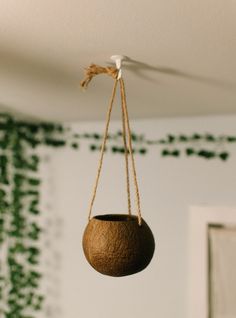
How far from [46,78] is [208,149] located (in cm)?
129

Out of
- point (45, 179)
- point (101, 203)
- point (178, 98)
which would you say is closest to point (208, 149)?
point (178, 98)

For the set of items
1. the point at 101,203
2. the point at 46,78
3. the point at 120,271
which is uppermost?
the point at 46,78

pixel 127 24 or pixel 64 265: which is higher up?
pixel 127 24

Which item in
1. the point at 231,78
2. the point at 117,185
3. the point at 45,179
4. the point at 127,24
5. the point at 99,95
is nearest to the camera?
the point at 127,24

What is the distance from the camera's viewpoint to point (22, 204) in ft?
10.2

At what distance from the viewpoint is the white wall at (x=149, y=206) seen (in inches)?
105

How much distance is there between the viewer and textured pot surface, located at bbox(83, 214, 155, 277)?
3.92 feet

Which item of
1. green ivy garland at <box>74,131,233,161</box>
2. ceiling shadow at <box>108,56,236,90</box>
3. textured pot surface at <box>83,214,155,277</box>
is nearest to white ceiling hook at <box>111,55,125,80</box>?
ceiling shadow at <box>108,56,236,90</box>

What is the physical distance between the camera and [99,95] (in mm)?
2131

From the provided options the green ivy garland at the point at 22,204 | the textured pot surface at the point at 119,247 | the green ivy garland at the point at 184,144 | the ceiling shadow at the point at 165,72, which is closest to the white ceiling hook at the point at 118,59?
the ceiling shadow at the point at 165,72

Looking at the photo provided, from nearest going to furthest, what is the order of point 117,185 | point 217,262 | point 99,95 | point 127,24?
point 127,24 → point 99,95 → point 217,262 → point 117,185

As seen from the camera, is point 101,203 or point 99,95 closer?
point 99,95

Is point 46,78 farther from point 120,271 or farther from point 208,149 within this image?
point 208,149

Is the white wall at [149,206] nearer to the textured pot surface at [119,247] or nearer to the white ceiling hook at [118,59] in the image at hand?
the white ceiling hook at [118,59]
